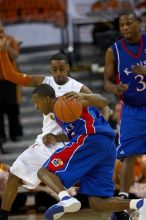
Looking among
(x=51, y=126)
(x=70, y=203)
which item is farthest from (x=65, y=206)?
(x=51, y=126)

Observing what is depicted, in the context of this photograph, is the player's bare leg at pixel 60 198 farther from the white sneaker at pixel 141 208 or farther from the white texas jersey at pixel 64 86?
the white texas jersey at pixel 64 86

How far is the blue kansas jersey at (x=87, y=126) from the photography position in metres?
7.21

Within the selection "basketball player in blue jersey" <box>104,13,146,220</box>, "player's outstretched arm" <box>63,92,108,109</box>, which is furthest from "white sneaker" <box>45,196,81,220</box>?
"basketball player in blue jersey" <box>104,13,146,220</box>

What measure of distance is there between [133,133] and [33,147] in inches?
39.6

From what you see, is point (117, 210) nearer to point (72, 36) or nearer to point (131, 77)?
point (131, 77)

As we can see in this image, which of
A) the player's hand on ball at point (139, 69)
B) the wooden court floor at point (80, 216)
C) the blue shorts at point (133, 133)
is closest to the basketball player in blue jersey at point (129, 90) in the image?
the blue shorts at point (133, 133)

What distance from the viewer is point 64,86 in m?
8.02

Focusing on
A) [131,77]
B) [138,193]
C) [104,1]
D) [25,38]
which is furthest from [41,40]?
[131,77]

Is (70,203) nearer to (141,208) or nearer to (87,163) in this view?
(87,163)

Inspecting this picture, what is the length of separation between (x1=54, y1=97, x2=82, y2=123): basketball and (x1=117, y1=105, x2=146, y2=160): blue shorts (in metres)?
1.19

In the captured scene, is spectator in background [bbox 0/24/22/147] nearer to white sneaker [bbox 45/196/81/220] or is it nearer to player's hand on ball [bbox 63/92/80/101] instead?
player's hand on ball [bbox 63/92/80/101]

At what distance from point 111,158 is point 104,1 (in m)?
6.97

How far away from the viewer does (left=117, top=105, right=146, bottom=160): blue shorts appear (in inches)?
317

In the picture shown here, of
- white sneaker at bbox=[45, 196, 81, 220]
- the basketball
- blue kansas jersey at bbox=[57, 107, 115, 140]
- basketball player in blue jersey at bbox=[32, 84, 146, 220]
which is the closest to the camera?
white sneaker at bbox=[45, 196, 81, 220]
